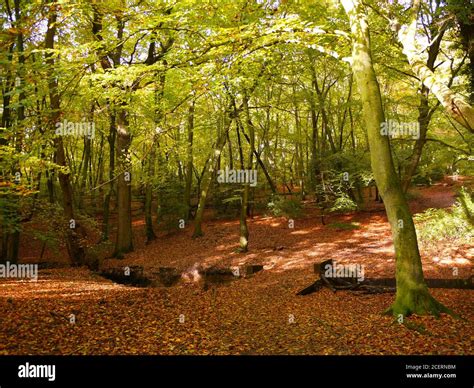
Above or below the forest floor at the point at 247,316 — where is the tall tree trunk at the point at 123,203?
above

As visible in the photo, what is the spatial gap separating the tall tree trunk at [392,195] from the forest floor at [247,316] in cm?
38

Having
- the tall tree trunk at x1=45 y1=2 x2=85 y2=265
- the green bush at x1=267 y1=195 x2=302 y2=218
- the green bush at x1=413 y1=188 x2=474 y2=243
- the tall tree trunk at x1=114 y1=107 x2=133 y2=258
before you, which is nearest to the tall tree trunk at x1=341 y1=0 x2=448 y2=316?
the green bush at x1=413 y1=188 x2=474 y2=243

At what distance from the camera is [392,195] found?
285 inches

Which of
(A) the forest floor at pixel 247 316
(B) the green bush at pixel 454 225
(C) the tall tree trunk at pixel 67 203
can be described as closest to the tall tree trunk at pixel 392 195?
(A) the forest floor at pixel 247 316

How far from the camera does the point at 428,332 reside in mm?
6312

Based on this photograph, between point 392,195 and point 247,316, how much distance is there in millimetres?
4267

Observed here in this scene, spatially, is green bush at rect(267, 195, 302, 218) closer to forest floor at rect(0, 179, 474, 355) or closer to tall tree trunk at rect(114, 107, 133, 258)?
forest floor at rect(0, 179, 474, 355)

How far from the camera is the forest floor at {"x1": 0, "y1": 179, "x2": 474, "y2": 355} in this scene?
5867 mm

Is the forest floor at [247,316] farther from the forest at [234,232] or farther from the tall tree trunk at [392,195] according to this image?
the tall tree trunk at [392,195]

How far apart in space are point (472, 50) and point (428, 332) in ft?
27.6

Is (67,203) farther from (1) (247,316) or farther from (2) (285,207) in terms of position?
(2) (285,207)

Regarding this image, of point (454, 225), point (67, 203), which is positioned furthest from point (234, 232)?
point (454, 225)

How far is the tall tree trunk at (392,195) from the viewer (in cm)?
711

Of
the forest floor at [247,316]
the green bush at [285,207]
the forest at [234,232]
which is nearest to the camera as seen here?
the forest floor at [247,316]
